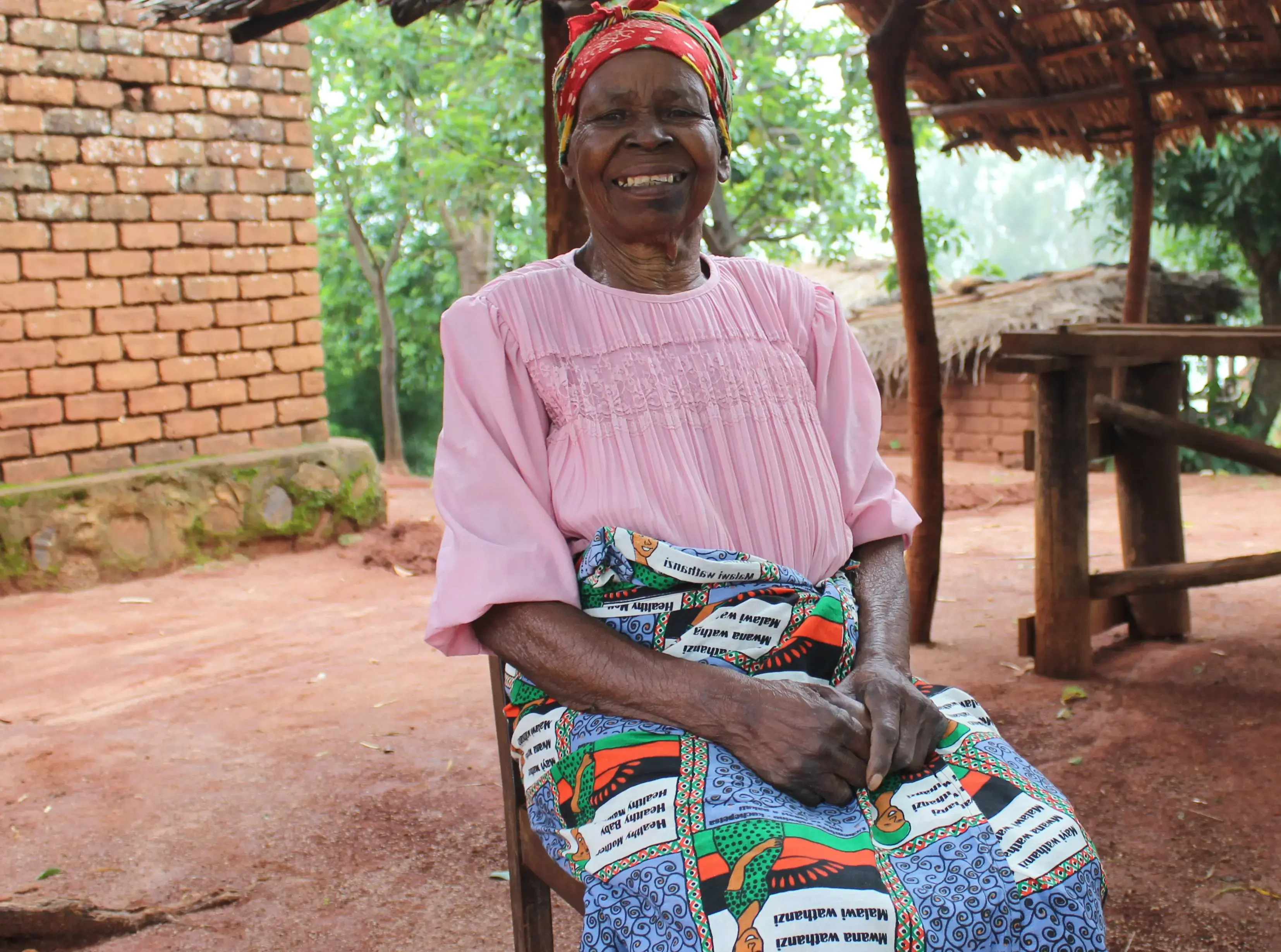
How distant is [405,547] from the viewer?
6953 millimetres

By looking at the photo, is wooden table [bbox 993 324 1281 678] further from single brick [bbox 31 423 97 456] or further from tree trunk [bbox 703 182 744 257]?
tree trunk [bbox 703 182 744 257]

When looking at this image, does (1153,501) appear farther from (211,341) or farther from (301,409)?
(211,341)

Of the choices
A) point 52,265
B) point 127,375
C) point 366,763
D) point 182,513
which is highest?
point 52,265

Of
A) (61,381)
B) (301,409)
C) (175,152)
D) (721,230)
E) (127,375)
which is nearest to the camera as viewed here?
(61,381)

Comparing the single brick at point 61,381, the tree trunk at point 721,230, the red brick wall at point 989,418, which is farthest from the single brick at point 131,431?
the red brick wall at point 989,418

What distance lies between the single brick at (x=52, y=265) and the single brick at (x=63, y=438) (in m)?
0.76

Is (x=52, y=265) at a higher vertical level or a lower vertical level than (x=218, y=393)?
higher

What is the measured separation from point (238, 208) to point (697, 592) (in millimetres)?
5561

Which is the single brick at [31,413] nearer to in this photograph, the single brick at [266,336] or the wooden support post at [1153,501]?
the single brick at [266,336]

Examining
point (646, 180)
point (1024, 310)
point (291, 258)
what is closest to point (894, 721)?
point (646, 180)

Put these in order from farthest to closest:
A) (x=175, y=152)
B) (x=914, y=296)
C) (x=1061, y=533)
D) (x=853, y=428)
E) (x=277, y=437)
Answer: (x=277, y=437) < (x=175, y=152) < (x=914, y=296) < (x=1061, y=533) < (x=853, y=428)

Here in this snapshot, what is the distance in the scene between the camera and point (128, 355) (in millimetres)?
6125

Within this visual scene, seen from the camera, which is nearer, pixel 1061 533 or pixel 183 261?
pixel 1061 533

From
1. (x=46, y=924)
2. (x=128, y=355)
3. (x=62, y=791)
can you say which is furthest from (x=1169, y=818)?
(x=128, y=355)
